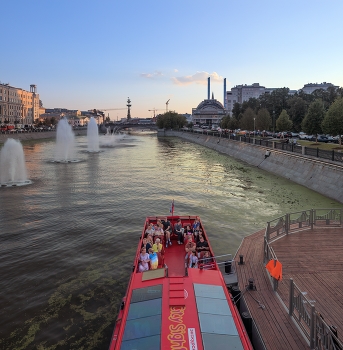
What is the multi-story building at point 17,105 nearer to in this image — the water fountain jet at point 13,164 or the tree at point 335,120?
the water fountain jet at point 13,164

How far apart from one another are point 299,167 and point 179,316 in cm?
3234

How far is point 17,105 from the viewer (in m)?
167

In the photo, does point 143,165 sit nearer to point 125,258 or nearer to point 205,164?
point 205,164

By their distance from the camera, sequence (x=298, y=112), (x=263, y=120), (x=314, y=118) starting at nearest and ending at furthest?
(x=314, y=118), (x=298, y=112), (x=263, y=120)

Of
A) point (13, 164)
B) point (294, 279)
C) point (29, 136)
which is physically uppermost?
point (29, 136)

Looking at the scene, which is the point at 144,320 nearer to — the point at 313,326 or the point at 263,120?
the point at 313,326

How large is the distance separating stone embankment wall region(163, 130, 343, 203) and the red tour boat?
21584 mm

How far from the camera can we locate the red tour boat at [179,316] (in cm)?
697

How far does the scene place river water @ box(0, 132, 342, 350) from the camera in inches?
462

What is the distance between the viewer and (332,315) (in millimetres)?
9273

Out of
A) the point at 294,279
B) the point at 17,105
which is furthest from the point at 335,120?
the point at 17,105

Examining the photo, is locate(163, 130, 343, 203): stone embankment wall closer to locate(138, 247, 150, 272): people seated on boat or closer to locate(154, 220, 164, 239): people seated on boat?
locate(154, 220, 164, 239): people seated on boat

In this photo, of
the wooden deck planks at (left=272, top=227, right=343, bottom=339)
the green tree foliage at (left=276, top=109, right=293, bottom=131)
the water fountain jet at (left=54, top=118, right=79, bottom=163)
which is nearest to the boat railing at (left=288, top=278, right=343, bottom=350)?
the wooden deck planks at (left=272, top=227, right=343, bottom=339)

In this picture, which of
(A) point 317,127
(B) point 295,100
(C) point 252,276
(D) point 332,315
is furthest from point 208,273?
(B) point 295,100
